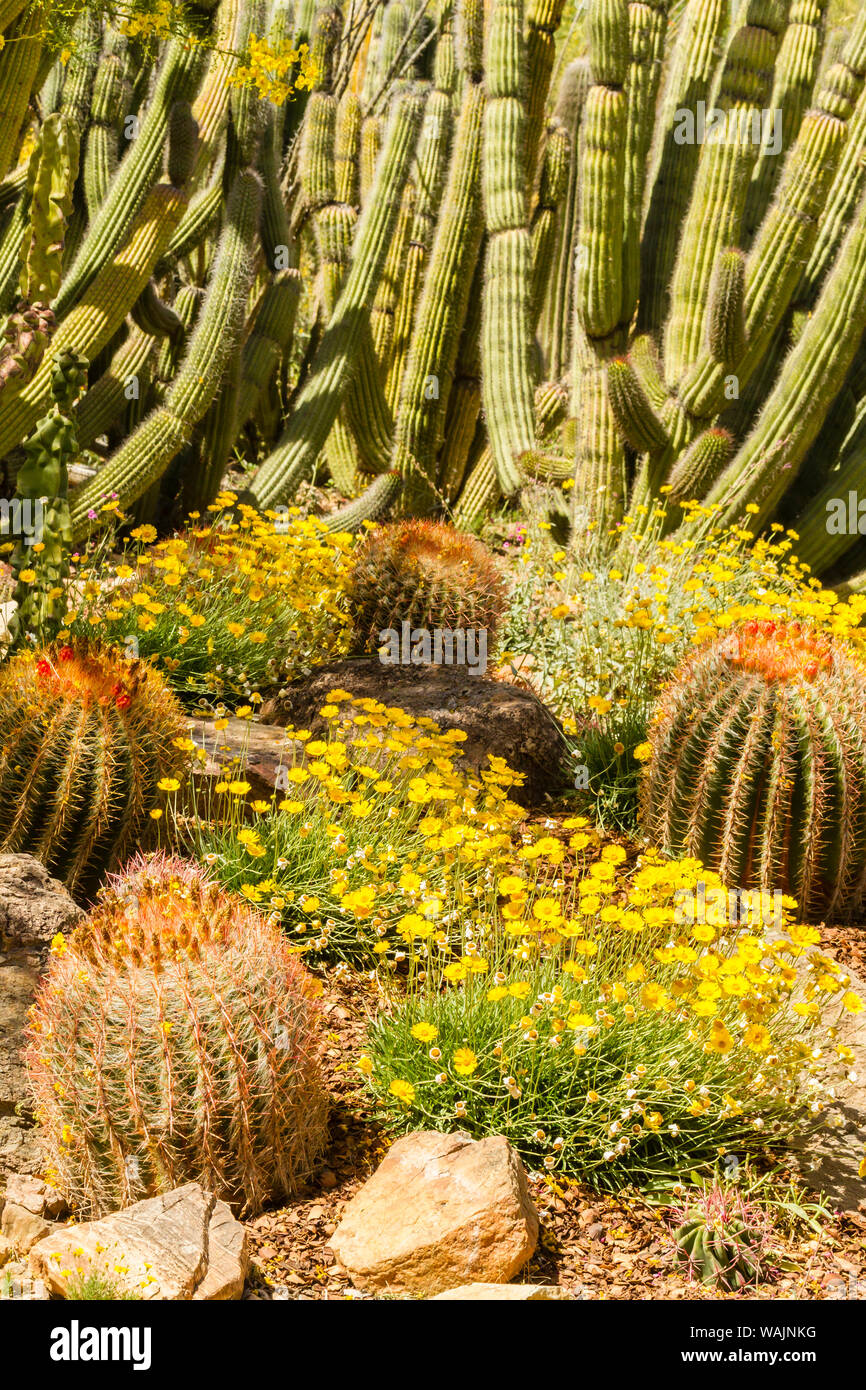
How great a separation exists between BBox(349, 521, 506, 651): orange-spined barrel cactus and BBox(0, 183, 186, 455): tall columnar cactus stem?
2.13 metres

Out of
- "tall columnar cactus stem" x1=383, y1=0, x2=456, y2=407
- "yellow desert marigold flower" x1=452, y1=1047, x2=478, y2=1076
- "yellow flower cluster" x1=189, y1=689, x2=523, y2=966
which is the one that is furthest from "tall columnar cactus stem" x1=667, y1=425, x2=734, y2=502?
"yellow desert marigold flower" x1=452, y1=1047, x2=478, y2=1076

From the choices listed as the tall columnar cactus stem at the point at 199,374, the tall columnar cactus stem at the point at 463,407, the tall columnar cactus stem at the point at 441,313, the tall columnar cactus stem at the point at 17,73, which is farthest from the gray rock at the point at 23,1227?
the tall columnar cactus stem at the point at 463,407

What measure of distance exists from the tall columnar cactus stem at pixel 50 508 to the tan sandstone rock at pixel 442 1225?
2267mm

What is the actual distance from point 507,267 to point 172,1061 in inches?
257

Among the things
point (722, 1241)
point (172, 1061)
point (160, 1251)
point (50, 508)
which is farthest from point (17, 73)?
point (722, 1241)

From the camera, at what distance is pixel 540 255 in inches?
361

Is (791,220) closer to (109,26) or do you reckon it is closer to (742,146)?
(742,146)

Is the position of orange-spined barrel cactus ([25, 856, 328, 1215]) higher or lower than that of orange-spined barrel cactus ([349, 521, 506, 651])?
lower

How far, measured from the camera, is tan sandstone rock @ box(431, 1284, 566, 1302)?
85.1 inches

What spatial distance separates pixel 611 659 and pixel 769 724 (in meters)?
1.65

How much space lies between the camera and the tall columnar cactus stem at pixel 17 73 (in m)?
5.38

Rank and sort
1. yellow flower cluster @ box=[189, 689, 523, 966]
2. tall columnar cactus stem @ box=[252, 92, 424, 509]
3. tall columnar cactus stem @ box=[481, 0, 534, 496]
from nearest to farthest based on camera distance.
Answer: yellow flower cluster @ box=[189, 689, 523, 966] < tall columnar cactus stem @ box=[252, 92, 424, 509] < tall columnar cactus stem @ box=[481, 0, 534, 496]

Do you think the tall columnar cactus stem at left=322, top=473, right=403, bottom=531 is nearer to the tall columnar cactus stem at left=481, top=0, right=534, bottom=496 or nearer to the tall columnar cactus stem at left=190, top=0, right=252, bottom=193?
the tall columnar cactus stem at left=481, top=0, right=534, bottom=496
